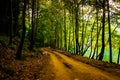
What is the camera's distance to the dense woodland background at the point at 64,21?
2499 centimetres

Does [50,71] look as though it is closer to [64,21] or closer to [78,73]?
[78,73]

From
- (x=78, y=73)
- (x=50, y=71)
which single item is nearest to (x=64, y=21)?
(x=50, y=71)

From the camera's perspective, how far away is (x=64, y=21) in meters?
51.0

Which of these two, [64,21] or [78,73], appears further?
[64,21]

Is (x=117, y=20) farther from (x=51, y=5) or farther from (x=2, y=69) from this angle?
(x=2, y=69)

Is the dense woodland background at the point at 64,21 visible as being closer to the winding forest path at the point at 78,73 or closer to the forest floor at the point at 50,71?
the forest floor at the point at 50,71

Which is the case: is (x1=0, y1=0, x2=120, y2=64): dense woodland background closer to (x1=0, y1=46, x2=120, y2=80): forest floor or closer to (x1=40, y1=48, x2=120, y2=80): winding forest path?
(x1=0, y1=46, x2=120, y2=80): forest floor

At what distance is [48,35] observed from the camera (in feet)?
242

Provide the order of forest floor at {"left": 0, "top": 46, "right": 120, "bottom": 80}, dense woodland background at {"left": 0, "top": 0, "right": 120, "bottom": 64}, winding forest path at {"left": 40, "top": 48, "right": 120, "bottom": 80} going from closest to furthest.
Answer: forest floor at {"left": 0, "top": 46, "right": 120, "bottom": 80} < winding forest path at {"left": 40, "top": 48, "right": 120, "bottom": 80} < dense woodland background at {"left": 0, "top": 0, "right": 120, "bottom": 64}

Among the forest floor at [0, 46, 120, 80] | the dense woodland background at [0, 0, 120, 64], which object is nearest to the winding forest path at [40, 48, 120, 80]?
the forest floor at [0, 46, 120, 80]

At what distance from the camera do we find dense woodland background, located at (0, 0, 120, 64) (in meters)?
25.0

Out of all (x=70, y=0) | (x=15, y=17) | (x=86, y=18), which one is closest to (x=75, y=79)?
(x=15, y=17)

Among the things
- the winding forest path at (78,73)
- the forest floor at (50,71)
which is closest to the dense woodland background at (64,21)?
the forest floor at (50,71)

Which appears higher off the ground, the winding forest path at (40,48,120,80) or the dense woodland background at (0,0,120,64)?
the dense woodland background at (0,0,120,64)
